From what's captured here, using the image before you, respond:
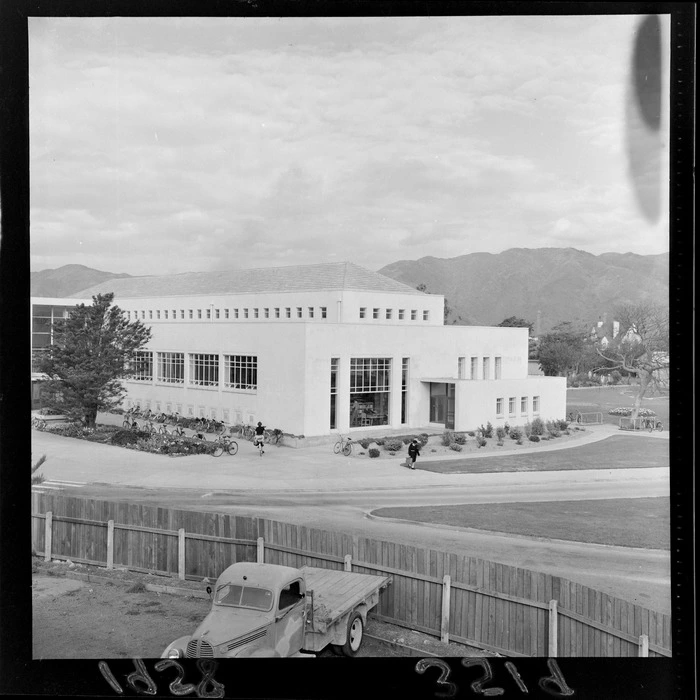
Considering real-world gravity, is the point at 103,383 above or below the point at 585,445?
above

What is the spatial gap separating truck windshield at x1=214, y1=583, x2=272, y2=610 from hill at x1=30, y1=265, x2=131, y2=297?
3171 millimetres

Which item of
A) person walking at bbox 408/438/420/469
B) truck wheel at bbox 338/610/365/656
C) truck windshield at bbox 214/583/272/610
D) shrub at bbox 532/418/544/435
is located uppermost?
shrub at bbox 532/418/544/435

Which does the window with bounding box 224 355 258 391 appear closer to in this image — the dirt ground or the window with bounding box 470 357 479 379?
the dirt ground

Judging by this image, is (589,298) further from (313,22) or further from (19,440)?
(19,440)

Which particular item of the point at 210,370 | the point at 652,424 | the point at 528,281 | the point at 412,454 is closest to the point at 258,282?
the point at 210,370

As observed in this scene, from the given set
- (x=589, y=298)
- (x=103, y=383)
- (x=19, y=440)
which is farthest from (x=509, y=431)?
(x=19, y=440)

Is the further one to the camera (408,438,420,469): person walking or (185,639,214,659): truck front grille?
(408,438,420,469): person walking

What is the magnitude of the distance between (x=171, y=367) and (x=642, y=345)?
195 inches

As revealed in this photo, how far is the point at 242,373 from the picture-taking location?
7.00m

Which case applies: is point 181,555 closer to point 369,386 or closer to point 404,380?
point 369,386

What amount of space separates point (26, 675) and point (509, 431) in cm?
541

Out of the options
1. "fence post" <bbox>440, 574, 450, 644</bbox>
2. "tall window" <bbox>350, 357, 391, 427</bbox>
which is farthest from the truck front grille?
"tall window" <bbox>350, 357, 391, 427</bbox>

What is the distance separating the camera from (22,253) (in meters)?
5.49

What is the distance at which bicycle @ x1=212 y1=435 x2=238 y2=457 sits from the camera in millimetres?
6691
